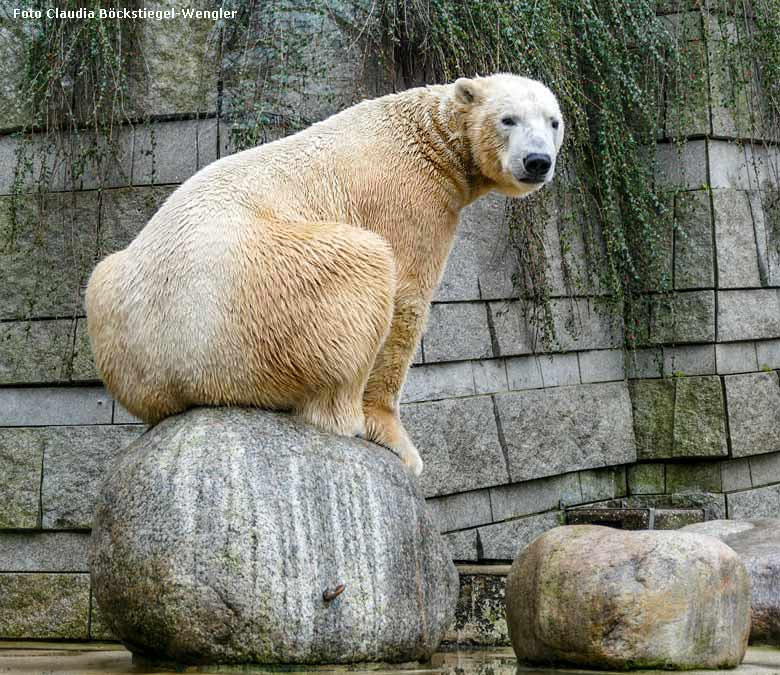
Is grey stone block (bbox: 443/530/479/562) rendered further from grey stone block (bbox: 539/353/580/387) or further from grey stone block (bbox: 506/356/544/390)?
grey stone block (bbox: 539/353/580/387)

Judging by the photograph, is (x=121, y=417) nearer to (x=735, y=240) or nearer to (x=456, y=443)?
(x=456, y=443)

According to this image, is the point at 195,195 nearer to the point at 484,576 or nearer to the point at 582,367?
the point at 484,576

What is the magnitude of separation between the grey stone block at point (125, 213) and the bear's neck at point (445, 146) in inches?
81.2

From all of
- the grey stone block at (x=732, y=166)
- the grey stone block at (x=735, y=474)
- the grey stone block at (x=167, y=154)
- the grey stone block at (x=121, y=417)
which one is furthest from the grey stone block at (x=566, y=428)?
the grey stone block at (x=167, y=154)

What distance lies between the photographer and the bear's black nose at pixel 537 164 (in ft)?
15.5

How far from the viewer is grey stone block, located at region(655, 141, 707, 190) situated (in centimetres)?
810

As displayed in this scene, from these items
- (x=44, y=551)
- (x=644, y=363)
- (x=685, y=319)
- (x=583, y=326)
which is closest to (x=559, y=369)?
(x=583, y=326)

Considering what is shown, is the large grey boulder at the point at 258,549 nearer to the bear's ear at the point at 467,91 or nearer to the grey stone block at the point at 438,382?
the bear's ear at the point at 467,91

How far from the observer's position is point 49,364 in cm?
659

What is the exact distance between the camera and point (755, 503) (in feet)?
27.3

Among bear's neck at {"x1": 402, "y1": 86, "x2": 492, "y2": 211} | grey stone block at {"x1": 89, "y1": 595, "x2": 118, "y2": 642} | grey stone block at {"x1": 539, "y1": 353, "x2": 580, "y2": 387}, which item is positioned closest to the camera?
bear's neck at {"x1": 402, "y1": 86, "x2": 492, "y2": 211}

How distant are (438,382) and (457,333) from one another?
12.6 inches

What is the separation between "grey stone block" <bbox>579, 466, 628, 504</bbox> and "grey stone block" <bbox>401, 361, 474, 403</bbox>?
4.27ft

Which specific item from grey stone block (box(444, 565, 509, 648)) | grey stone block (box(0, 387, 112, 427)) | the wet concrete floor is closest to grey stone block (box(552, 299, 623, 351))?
grey stone block (box(444, 565, 509, 648))
